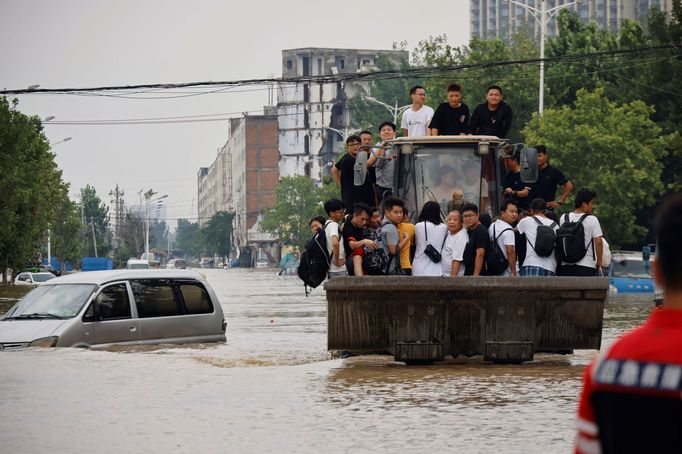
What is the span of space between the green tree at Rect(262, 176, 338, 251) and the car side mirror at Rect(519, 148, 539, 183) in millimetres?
128539

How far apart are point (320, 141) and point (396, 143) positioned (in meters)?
159

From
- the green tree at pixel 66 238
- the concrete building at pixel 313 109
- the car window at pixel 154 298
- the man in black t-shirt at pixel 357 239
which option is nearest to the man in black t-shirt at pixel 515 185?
the man in black t-shirt at pixel 357 239

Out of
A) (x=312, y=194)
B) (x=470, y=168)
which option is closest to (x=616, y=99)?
(x=470, y=168)

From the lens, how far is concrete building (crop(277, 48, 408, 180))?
17800cm

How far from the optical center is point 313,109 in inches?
7057

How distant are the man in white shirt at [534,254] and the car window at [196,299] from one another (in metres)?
4.82

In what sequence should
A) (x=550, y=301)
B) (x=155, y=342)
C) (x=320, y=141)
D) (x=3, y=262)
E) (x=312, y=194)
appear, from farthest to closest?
(x=320, y=141), (x=312, y=194), (x=3, y=262), (x=155, y=342), (x=550, y=301)

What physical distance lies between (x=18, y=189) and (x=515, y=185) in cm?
3221

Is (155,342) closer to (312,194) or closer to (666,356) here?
(666,356)

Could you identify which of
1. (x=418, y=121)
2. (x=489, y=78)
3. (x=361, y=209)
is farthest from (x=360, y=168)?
(x=489, y=78)

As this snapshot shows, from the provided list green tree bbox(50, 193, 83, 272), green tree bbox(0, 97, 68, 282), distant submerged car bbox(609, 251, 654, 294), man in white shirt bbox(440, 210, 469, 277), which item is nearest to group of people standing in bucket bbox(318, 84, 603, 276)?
man in white shirt bbox(440, 210, 469, 277)

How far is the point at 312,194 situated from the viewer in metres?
147

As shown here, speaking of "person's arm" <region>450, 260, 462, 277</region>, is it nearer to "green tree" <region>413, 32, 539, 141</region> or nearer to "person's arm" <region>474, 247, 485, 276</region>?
"person's arm" <region>474, 247, 485, 276</region>

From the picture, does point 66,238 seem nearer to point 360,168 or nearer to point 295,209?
point 295,209
